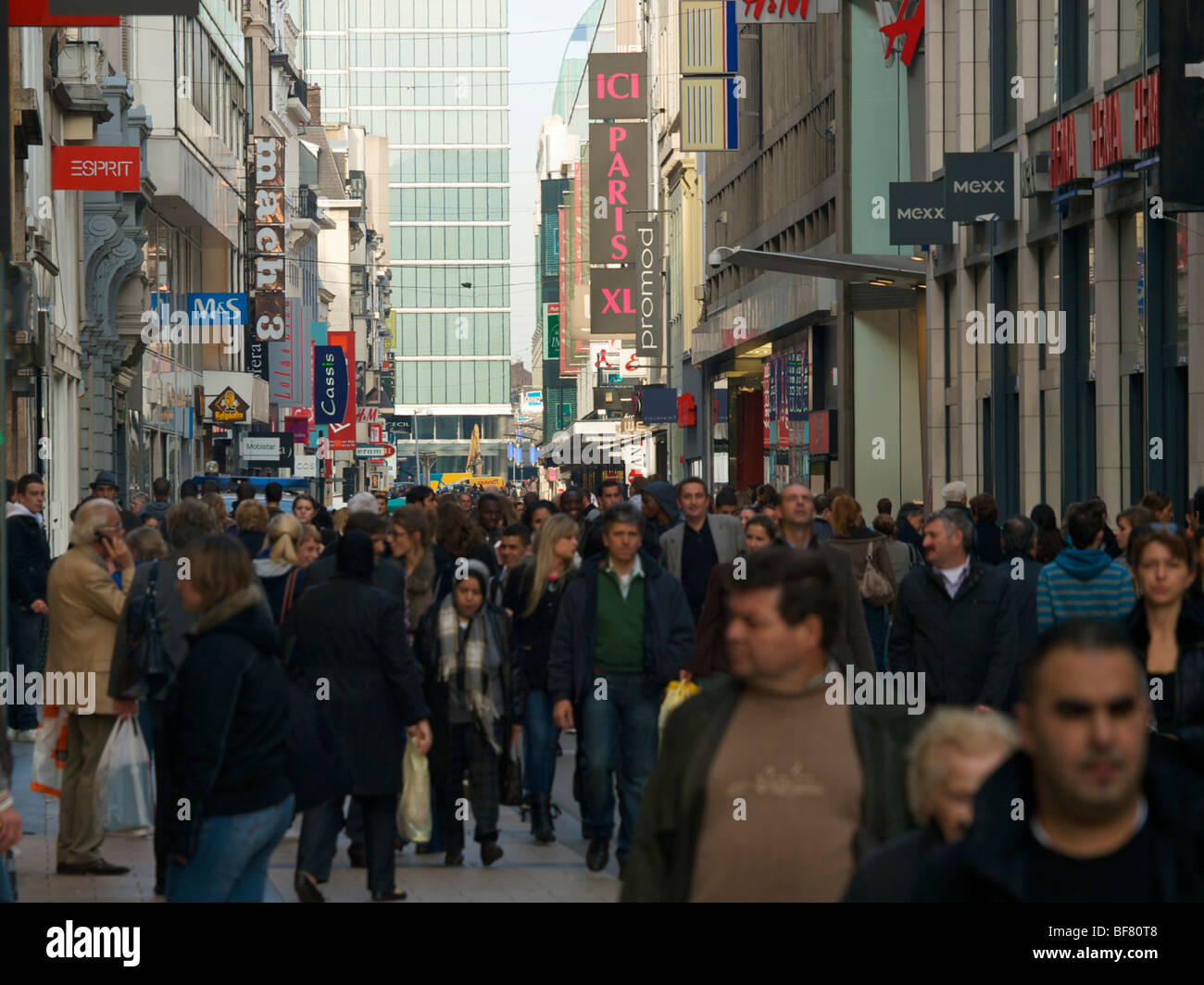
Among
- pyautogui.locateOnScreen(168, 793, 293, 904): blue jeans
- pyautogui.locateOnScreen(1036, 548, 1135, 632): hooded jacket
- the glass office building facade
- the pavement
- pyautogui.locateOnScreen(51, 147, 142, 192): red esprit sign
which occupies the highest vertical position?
the glass office building facade

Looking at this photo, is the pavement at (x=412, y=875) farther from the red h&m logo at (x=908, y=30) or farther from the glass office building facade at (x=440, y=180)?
the glass office building facade at (x=440, y=180)

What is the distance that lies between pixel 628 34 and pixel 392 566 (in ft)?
278

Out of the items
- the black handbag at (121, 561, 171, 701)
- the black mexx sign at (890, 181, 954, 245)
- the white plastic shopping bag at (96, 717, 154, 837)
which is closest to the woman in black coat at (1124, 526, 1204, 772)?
the black handbag at (121, 561, 171, 701)

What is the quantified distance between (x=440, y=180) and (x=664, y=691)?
7147 inches

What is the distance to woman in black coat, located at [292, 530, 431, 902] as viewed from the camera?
8.85 meters

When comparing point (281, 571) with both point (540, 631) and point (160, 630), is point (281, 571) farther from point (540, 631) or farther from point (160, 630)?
point (540, 631)

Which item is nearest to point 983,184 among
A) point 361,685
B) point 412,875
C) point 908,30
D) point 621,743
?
point 908,30

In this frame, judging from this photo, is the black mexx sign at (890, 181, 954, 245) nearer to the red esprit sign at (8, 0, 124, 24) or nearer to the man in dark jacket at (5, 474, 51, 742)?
the red esprit sign at (8, 0, 124, 24)

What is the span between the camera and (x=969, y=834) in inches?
123

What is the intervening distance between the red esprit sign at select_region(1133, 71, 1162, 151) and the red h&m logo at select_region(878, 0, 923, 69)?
12.0 meters

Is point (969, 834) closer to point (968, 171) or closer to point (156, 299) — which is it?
point (968, 171)

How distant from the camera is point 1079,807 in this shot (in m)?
2.96
